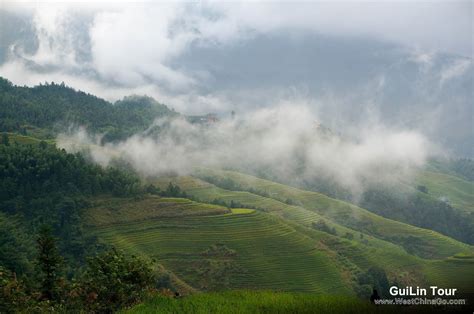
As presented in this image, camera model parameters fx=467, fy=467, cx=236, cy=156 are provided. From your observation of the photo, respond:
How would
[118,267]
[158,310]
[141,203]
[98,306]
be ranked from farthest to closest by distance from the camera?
[141,203] < [118,267] < [98,306] < [158,310]

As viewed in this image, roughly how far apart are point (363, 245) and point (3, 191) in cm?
8570

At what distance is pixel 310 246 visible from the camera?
334ft

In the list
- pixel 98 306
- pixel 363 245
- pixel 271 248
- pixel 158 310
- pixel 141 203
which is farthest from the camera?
pixel 363 245

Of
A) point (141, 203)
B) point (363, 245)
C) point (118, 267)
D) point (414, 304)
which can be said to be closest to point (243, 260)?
point (141, 203)

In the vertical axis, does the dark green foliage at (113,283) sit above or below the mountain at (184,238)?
above

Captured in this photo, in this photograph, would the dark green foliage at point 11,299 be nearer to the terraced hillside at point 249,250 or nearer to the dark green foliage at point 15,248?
the dark green foliage at point 15,248

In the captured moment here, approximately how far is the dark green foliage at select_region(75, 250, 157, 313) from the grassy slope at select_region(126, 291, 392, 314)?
3687mm

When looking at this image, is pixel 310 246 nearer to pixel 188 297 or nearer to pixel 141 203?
pixel 141 203

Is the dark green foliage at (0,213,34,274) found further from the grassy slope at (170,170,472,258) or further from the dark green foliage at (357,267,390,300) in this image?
the grassy slope at (170,170,472,258)

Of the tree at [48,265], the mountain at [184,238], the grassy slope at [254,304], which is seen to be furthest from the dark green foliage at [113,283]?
the mountain at [184,238]

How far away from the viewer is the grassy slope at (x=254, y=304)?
14.1 metres

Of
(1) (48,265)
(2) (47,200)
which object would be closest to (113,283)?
(1) (48,265)

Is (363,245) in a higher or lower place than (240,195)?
lower

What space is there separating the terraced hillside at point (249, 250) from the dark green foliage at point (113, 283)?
2255 inches
